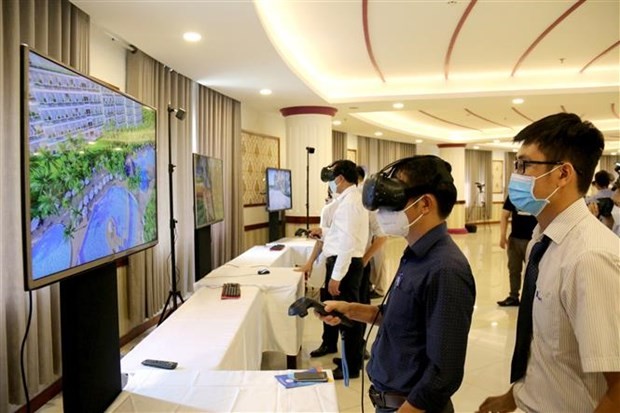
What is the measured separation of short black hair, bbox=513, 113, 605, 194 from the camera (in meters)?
1.12

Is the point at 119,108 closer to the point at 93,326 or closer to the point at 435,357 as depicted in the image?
the point at 93,326

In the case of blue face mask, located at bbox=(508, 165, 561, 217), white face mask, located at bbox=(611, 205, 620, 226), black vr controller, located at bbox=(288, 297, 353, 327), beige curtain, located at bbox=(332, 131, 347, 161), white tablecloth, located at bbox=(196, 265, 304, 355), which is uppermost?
beige curtain, located at bbox=(332, 131, 347, 161)

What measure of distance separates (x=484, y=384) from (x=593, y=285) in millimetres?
2528

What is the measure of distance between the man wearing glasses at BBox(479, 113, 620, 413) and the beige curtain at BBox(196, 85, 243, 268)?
4.41 metres

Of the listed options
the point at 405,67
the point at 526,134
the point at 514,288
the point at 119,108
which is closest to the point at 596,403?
the point at 526,134

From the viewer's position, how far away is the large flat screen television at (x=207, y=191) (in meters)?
3.58

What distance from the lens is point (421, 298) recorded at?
1195 mm

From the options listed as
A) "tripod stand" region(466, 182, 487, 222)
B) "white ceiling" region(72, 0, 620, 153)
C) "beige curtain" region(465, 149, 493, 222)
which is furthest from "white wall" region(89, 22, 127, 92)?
"tripod stand" region(466, 182, 487, 222)

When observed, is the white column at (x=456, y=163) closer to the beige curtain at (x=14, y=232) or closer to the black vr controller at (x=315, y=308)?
the beige curtain at (x=14, y=232)

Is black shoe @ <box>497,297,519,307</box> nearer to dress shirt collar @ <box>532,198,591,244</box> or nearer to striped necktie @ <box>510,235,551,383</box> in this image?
striped necktie @ <box>510,235,551,383</box>

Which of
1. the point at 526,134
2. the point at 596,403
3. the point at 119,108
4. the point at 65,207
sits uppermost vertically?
the point at 119,108

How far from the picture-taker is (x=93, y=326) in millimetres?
1342

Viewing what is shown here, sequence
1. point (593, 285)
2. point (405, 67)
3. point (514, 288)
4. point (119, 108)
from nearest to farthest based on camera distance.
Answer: point (593, 285), point (119, 108), point (514, 288), point (405, 67)

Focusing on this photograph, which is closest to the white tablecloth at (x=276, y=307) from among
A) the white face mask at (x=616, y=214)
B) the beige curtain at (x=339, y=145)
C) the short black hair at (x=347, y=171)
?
the short black hair at (x=347, y=171)
